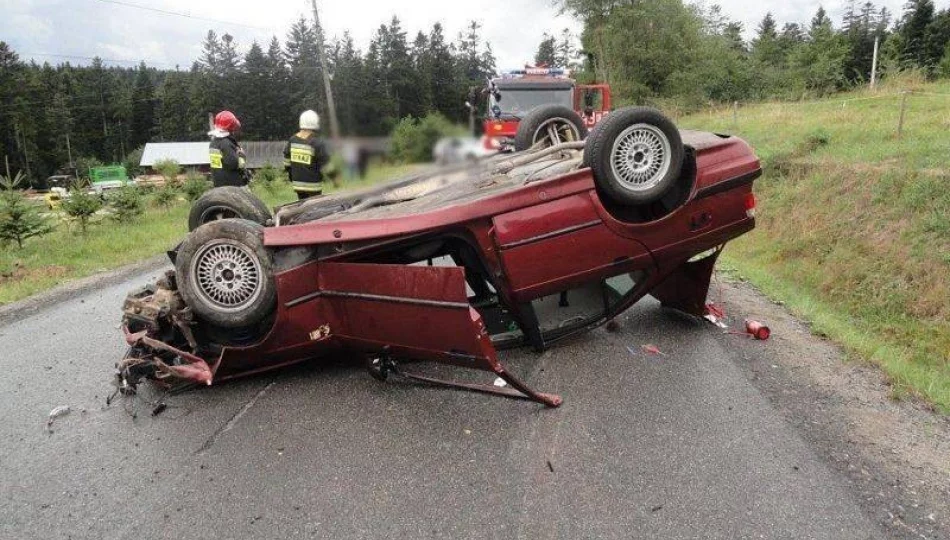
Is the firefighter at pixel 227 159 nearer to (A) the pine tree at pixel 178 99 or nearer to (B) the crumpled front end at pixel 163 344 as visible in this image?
(A) the pine tree at pixel 178 99

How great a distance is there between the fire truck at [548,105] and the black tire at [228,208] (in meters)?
2.11

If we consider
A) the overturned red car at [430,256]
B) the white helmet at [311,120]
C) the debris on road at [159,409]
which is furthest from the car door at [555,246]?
the debris on road at [159,409]

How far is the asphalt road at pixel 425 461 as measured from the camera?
2.49 metres

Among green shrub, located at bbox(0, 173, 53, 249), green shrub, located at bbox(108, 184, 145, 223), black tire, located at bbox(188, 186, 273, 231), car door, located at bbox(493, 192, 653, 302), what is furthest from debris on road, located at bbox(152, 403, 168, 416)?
green shrub, located at bbox(108, 184, 145, 223)

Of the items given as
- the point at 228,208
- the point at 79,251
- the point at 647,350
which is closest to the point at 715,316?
the point at 647,350

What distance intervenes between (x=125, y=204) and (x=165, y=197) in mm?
3657

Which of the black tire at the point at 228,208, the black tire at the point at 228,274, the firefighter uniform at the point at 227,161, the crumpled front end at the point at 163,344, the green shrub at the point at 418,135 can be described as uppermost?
the green shrub at the point at 418,135

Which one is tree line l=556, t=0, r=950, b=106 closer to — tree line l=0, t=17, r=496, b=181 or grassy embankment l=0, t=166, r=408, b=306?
grassy embankment l=0, t=166, r=408, b=306

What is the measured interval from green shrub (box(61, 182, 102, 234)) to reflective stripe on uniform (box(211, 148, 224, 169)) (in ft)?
24.3

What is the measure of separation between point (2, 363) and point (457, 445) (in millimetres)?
3820

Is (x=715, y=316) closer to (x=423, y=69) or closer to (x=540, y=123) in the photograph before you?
(x=540, y=123)

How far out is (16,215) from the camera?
32.1ft

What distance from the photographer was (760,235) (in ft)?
32.2

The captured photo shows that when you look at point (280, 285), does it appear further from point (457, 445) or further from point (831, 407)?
point (831, 407)
